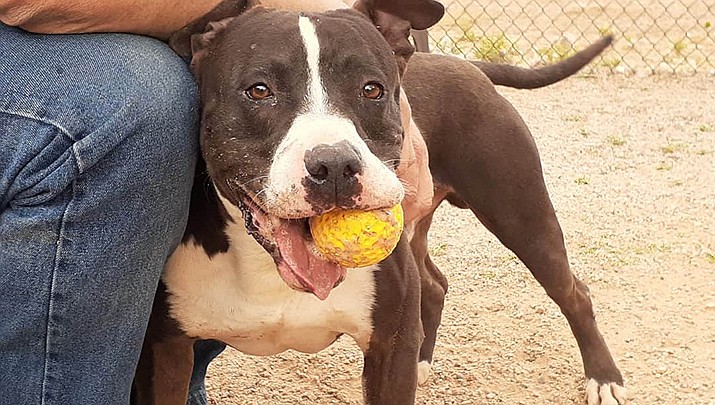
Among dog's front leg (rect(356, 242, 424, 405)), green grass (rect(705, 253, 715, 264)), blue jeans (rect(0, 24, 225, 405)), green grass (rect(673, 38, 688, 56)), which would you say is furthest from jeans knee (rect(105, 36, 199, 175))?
green grass (rect(673, 38, 688, 56))

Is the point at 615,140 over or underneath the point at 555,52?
over

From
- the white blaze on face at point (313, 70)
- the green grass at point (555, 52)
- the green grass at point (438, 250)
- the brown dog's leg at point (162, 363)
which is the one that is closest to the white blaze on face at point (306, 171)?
the white blaze on face at point (313, 70)

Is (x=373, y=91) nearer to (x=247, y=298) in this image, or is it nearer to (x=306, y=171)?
(x=306, y=171)

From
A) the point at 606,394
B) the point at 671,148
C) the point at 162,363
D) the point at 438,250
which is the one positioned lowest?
the point at 671,148

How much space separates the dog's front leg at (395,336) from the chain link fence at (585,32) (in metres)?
5.86

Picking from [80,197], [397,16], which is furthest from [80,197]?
[397,16]

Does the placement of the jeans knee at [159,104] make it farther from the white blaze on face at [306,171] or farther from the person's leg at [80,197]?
the white blaze on face at [306,171]

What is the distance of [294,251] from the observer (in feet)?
8.36

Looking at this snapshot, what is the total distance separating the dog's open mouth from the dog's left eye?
0.35 m

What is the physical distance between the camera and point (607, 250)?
210 inches

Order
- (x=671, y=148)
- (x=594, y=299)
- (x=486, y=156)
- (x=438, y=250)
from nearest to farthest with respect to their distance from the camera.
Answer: (x=486, y=156), (x=594, y=299), (x=438, y=250), (x=671, y=148)

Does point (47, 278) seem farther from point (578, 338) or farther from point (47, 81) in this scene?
point (578, 338)

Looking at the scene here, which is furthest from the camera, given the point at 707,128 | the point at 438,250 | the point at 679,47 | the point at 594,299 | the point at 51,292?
the point at 679,47

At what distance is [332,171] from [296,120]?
8.9 inches
